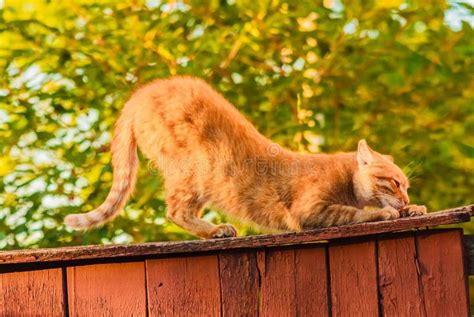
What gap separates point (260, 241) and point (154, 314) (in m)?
0.63

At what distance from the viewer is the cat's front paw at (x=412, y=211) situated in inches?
149

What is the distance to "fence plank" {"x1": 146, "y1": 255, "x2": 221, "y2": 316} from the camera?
140 inches

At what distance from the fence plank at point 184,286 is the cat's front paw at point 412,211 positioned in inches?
39.4

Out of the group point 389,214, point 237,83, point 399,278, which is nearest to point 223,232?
point 389,214

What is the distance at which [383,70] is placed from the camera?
239 inches

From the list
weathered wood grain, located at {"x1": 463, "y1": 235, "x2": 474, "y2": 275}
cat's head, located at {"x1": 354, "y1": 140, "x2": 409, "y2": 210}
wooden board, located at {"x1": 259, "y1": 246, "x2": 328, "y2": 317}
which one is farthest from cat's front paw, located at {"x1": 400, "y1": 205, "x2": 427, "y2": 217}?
wooden board, located at {"x1": 259, "y1": 246, "x2": 328, "y2": 317}

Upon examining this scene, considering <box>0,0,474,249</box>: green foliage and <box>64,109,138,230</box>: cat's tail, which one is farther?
<box>0,0,474,249</box>: green foliage

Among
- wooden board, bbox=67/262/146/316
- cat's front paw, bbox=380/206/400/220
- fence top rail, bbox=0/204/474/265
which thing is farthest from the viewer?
cat's front paw, bbox=380/206/400/220

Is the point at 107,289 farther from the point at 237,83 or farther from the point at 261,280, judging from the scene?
the point at 237,83

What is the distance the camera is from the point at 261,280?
11.7 feet

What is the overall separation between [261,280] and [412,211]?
2.80 ft

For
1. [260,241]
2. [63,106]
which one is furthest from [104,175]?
[260,241]

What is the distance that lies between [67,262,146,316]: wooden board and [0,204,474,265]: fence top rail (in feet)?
0.51

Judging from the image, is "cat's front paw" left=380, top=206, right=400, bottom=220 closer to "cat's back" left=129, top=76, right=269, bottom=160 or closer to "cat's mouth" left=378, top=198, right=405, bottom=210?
"cat's mouth" left=378, top=198, right=405, bottom=210
